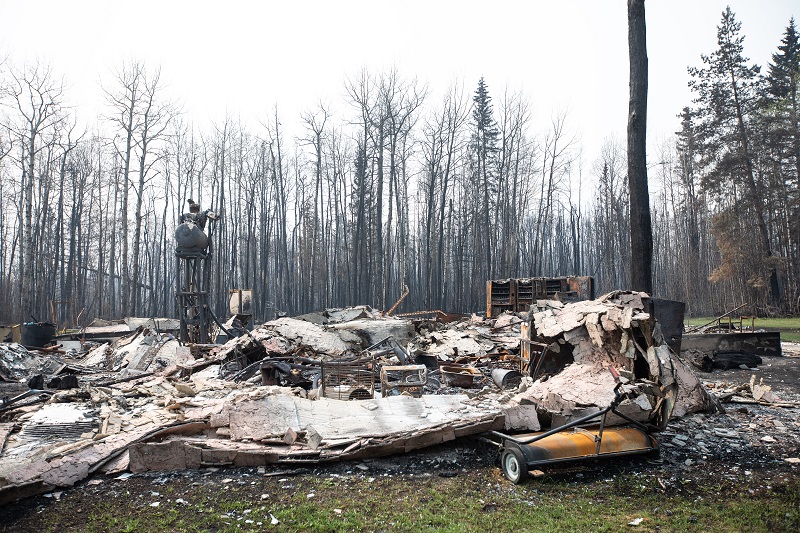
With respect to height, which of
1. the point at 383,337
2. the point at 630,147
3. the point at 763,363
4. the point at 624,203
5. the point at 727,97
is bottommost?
the point at 763,363

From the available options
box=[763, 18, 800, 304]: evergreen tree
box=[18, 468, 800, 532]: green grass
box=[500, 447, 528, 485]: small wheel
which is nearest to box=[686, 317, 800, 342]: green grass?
box=[763, 18, 800, 304]: evergreen tree

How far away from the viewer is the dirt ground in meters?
4.09

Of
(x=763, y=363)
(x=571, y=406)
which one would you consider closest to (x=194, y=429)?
(x=571, y=406)

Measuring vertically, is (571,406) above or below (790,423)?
above

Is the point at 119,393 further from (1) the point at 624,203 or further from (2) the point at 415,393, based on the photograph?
(1) the point at 624,203

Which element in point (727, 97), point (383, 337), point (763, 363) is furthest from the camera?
Result: point (727, 97)

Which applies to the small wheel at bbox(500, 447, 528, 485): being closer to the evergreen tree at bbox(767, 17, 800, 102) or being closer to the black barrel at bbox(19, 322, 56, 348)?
the black barrel at bbox(19, 322, 56, 348)

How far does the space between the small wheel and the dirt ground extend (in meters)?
0.11

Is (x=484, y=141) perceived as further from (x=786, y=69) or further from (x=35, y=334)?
(x=35, y=334)

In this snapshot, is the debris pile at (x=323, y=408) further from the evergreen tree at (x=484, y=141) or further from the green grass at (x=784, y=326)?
the evergreen tree at (x=484, y=141)

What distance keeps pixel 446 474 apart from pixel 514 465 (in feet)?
2.29

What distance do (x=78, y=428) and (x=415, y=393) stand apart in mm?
5100

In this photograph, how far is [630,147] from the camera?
954 cm

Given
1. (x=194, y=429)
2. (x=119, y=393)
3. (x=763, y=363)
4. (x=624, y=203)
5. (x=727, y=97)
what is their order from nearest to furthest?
(x=194, y=429) → (x=119, y=393) → (x=763, y=363) → (x=727, y=97) → (x=624, y=203)
